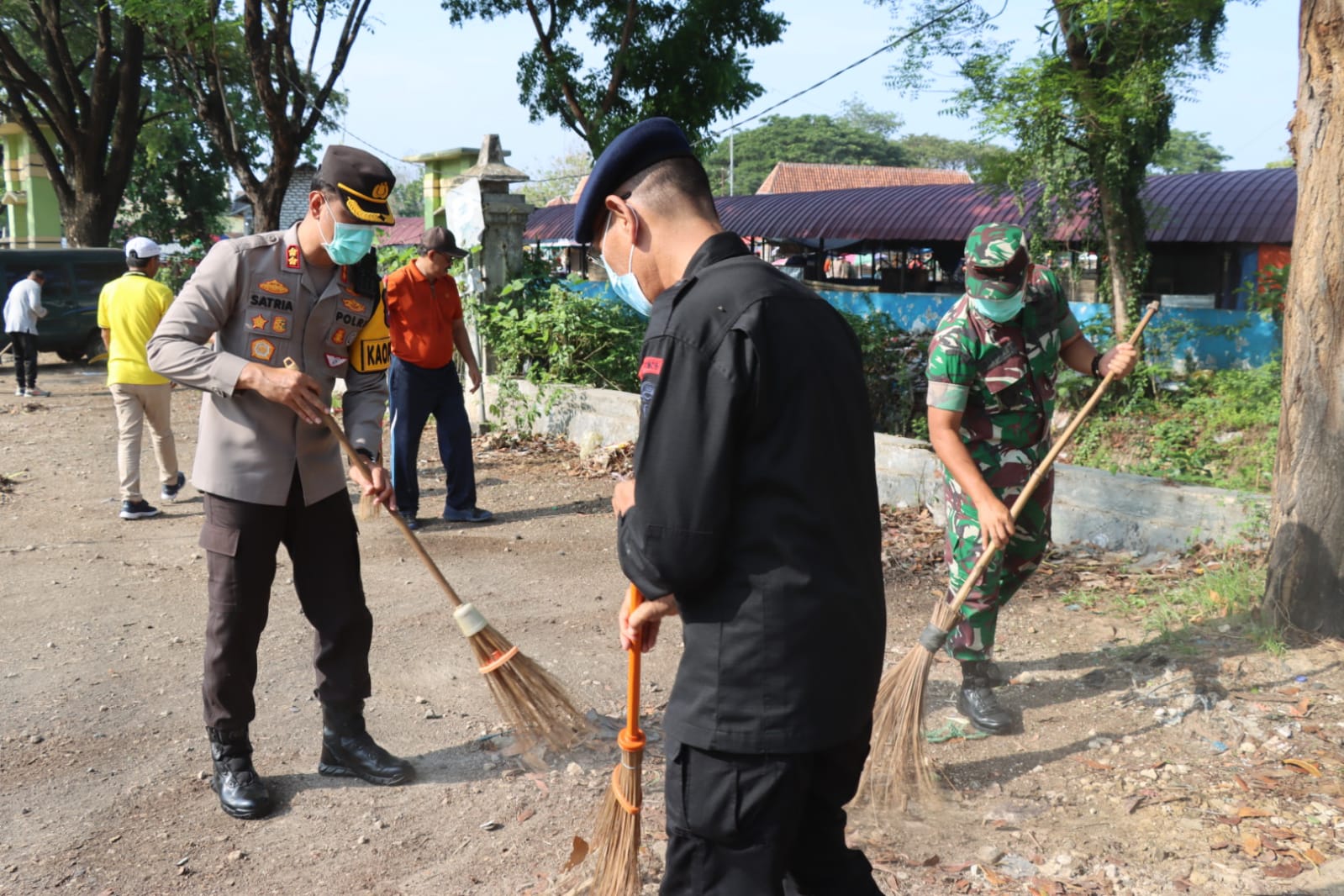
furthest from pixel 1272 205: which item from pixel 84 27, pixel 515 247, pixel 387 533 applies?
pixel 84 27

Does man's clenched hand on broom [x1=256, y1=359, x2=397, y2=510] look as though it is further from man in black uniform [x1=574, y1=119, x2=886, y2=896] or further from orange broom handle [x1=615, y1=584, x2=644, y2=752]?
man in black uniform [x1=574, y1=119, x2=886, y2=896]

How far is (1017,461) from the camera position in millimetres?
4148

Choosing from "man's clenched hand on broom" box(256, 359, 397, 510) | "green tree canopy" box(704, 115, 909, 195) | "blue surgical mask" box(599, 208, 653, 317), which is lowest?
"man's clenched hand on broom" box(256, 359, 397, 510)

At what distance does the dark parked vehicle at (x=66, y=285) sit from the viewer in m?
17.6

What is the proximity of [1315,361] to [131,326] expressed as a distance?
24.7 ft

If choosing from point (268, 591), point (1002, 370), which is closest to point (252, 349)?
point (268, 591)

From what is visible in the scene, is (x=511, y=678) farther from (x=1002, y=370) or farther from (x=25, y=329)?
(x=25, y=329)

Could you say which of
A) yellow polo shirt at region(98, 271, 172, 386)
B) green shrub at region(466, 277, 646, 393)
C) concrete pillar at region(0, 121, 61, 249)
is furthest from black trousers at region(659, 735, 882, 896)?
concrete pillar at region(0, 121, 61, 249)

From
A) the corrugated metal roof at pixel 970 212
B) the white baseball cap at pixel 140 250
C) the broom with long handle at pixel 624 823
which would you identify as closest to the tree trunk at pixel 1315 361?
the broom with long handle at pixel 624 823

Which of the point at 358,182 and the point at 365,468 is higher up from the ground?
the point at 358,182

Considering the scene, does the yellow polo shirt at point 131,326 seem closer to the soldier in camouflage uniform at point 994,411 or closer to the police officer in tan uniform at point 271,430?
the police officer in tan uniform at point 271,430

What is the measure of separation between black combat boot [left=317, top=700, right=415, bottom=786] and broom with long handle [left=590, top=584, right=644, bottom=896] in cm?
132

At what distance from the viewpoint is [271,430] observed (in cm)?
351

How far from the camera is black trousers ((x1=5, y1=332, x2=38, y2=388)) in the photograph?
14406 mm
